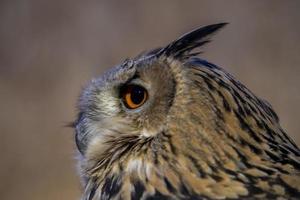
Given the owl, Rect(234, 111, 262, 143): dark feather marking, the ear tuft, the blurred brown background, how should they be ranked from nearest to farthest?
the owl → Rect(234, 111, 262, 143): dark feather marking → the ear tuft → the blurred brown background

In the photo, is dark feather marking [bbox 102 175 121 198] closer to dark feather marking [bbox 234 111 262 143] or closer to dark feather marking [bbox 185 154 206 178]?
dark feather marking [bbox 185 154 206 178]

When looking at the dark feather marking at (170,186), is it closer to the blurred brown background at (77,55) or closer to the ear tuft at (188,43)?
the ear tuft at (188,43)

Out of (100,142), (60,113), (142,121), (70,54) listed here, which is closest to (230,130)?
(142,121)

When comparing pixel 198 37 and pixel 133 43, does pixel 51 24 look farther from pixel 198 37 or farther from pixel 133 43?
pixel 198 37

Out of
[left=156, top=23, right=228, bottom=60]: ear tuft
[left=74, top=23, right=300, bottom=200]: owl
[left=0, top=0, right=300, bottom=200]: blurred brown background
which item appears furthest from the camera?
[left=0, top=0, right=300, bottom=200]: blurred brown background

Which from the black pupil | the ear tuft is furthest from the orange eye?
the ear tuft

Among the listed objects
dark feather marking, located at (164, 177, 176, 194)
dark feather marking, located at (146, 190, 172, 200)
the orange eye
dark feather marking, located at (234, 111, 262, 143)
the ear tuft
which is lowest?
dark feather marking, located at (146, 190, 172, 200)
